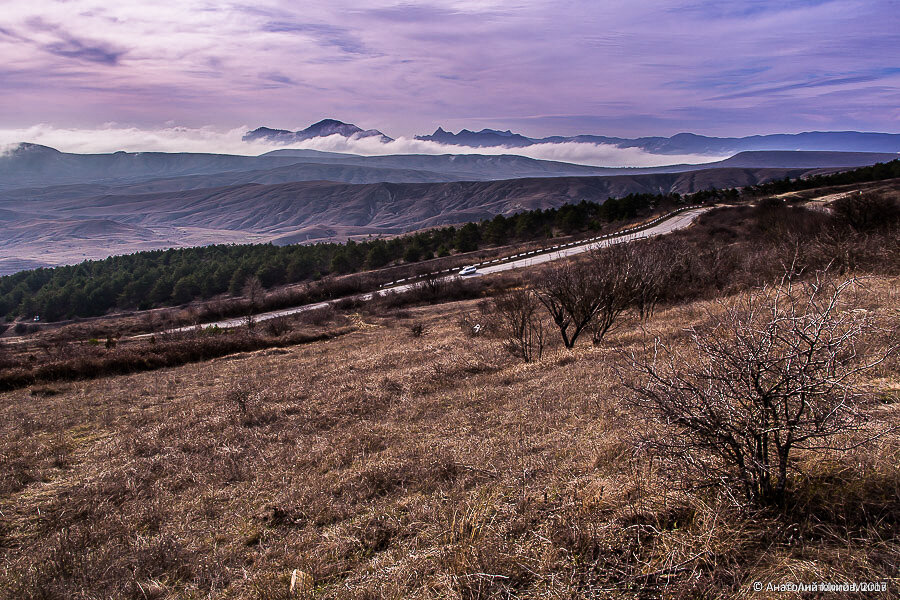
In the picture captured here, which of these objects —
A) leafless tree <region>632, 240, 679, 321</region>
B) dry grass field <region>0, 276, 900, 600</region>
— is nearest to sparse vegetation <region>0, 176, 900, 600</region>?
dry grass field <region>0, 276, 900, 600</region>

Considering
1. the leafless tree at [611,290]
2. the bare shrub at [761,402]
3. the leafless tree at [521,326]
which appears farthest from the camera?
the leafless tree at [521,326]

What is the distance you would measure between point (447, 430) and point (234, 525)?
10.8 ft

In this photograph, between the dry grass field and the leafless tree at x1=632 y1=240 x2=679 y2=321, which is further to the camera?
the leafless tree at x1=632 y1=240 x2=679 y2=321

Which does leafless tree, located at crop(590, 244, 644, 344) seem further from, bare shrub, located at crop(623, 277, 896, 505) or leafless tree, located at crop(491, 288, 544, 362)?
bare shrub, located at crop(623, 277, 896, 505)

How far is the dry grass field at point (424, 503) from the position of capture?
2.95 metres

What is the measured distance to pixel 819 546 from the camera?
2832mm

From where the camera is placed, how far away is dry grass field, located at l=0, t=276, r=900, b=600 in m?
2.95

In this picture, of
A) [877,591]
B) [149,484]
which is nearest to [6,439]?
[149,484]

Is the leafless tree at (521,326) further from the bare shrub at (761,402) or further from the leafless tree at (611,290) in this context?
the bare shrub at (761,402)

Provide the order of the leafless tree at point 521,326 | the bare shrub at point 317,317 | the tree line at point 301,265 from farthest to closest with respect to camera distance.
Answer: the tree line at point 301,265 → the bare shrub at point 317,317 → the leafless tree at point 521,326

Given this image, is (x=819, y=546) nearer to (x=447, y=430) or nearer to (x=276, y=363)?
(x=447, y=430)

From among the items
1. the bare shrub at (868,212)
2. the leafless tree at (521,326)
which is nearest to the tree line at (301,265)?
the bare shrub at (868,212)

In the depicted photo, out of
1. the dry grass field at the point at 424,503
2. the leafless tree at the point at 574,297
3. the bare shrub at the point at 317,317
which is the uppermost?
the leafless tree at the point at 574,297

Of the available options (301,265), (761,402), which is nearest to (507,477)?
(761,402)
